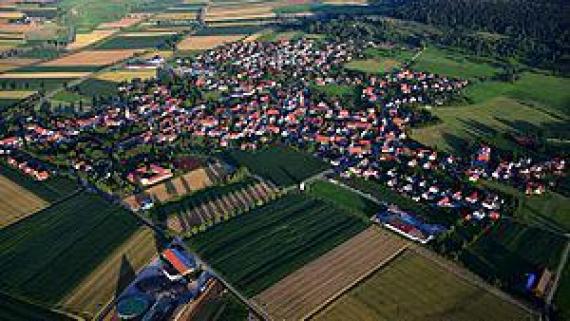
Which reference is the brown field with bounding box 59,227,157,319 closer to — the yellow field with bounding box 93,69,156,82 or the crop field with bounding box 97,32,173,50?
the yellow field with bounding box 93,69,156,82

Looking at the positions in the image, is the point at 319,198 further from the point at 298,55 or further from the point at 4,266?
the point at 298,55

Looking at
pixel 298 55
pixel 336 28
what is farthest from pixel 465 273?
pixel 336 28

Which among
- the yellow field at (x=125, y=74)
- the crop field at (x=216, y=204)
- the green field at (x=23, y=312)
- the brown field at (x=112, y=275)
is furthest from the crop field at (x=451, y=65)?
the green field at (x=23, y=312)

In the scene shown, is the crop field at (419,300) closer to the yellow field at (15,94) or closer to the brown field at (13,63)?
the yellow field at (15,94)

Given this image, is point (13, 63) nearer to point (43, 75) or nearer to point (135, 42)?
point (43, 75)

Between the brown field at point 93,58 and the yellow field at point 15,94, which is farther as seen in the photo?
the brown field at point 93,58

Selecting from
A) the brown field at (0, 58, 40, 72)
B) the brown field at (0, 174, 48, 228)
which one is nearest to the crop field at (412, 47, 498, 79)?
the brown field at (0, 174, 48, 228)
